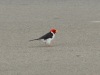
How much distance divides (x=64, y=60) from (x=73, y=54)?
0.72 meters

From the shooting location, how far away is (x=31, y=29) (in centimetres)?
1606

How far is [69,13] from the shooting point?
2006 centimetres

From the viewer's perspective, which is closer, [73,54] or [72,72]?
[72,72]

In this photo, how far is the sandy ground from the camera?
34.1 ft

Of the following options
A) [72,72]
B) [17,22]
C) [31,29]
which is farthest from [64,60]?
[17,22]

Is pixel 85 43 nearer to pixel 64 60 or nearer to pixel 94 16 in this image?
pixel 64 60

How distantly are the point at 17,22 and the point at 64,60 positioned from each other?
7012 mm

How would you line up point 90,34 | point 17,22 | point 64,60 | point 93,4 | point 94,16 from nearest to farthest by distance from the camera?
point 64,60, point 90,34, point 17,22, point 94,16, point 93,4

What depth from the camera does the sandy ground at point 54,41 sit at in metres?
10.4

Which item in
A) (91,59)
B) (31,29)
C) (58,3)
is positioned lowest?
(58,3)

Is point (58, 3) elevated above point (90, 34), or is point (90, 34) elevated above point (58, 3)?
point (90, 34)

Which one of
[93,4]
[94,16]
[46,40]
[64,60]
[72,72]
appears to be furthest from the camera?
[93,4]

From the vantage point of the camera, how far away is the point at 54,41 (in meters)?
13.9

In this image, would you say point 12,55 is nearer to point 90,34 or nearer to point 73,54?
point 73,54
